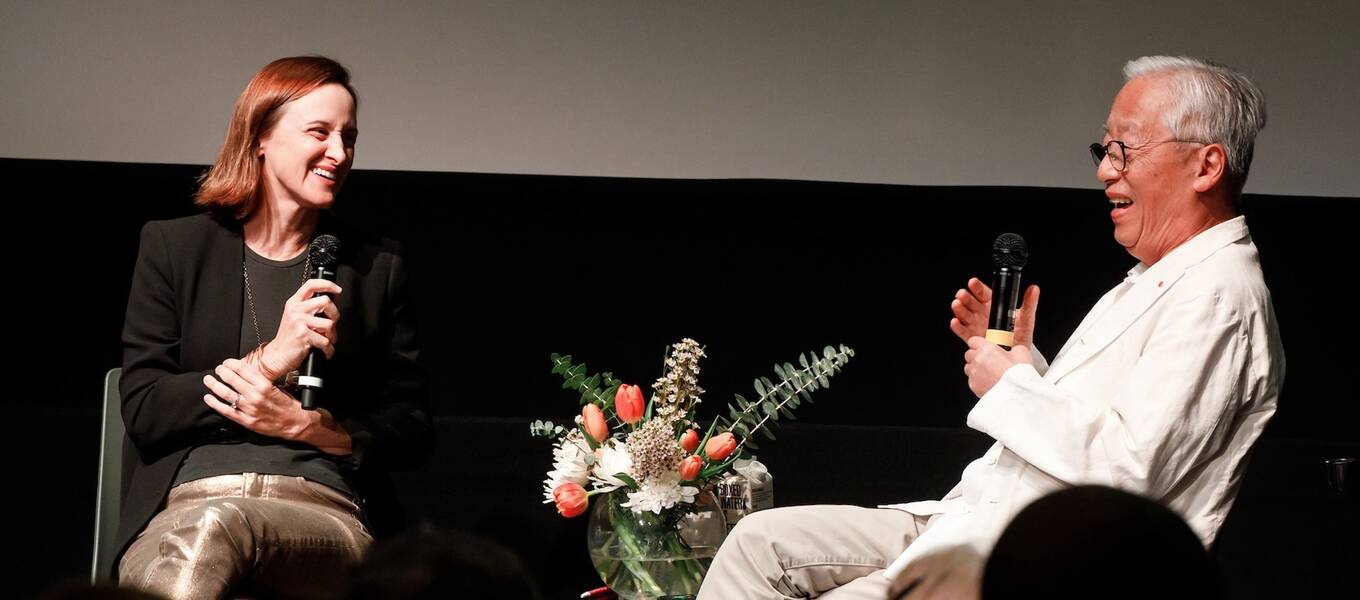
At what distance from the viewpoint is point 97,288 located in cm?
322

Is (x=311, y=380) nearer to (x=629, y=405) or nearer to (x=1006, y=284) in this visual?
(x=629, y=405)

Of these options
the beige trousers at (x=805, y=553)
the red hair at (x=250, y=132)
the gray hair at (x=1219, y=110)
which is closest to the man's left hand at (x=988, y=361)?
the beige trousers at (x=805, y=553)

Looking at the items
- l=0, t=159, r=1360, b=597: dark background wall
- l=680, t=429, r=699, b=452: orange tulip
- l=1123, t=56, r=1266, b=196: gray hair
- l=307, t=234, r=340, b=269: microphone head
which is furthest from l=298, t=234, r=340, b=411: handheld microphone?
l=1123, t=56, r=1266, b=196: gray hair

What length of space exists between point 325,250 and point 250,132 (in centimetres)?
27

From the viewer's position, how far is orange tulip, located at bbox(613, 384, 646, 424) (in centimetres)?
234

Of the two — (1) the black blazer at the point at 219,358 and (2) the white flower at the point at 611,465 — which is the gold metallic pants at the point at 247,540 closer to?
(1) the black blazer at the point at 219,358

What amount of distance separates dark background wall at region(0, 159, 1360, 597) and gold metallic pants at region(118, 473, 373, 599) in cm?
118

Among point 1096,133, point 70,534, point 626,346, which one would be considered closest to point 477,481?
point 626,346

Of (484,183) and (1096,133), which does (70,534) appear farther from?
(1096,133)

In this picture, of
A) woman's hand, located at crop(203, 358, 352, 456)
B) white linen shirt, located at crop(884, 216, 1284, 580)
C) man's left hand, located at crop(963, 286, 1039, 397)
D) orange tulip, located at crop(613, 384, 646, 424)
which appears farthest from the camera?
orange tulip, located at crop(613, 384, 646, 424)

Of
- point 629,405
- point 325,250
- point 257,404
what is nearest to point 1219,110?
point 629,405

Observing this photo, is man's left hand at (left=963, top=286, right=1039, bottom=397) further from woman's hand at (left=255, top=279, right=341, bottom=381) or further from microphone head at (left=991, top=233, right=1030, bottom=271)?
woman's hand at (left=255, top=279, right=341, bottom=381)

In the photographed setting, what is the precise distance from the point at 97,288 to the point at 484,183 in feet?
3.07

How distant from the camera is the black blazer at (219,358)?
7.05 feet
